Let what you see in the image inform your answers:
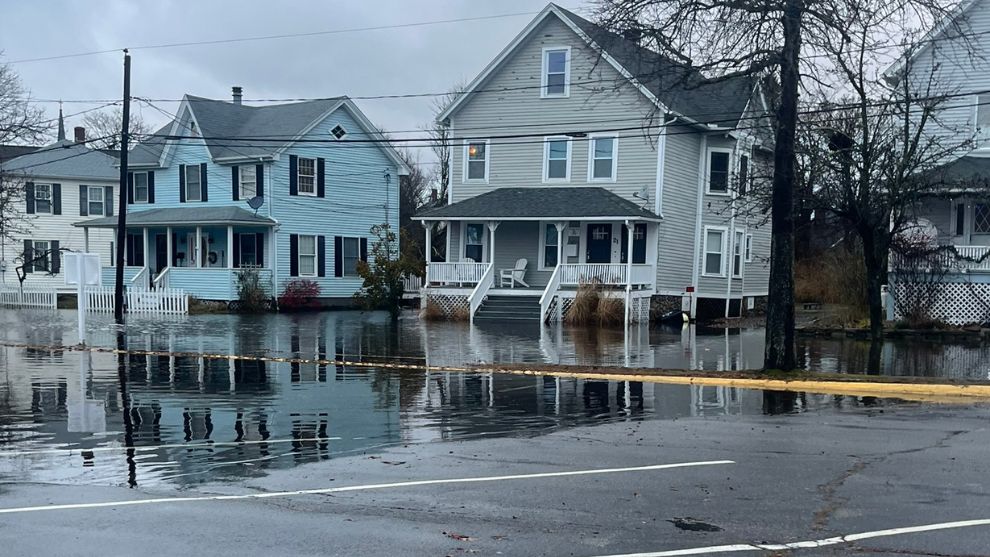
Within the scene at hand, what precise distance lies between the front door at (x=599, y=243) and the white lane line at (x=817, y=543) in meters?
26.5

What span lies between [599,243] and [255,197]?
617 inches

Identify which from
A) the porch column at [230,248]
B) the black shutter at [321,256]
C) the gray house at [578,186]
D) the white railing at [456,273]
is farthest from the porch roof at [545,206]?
the black shutter at [321,256]

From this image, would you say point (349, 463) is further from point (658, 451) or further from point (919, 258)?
point (919, 258)

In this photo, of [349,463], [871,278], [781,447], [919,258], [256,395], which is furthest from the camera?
[919,258]

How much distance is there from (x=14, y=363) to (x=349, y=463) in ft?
44.4

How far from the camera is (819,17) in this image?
51.0 feet

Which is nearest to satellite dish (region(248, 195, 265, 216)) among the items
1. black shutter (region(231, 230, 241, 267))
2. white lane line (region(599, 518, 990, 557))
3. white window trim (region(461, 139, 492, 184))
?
black shutter (region(231, 230, 241, 267))

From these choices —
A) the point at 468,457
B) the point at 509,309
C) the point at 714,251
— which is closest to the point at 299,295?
the point at 509,309

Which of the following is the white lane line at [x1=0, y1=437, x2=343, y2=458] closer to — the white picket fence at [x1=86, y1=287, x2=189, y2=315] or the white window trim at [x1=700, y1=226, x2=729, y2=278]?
the white picket fence at [x1=86, y1=287, x2=189, y2=315]

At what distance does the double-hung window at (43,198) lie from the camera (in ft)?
163

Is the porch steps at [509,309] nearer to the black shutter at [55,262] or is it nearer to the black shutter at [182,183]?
the black shutter at [182,183]

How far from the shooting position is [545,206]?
3250cm

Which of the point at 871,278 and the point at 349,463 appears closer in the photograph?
the point at 349,463

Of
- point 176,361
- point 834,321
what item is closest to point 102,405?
point 176,361
